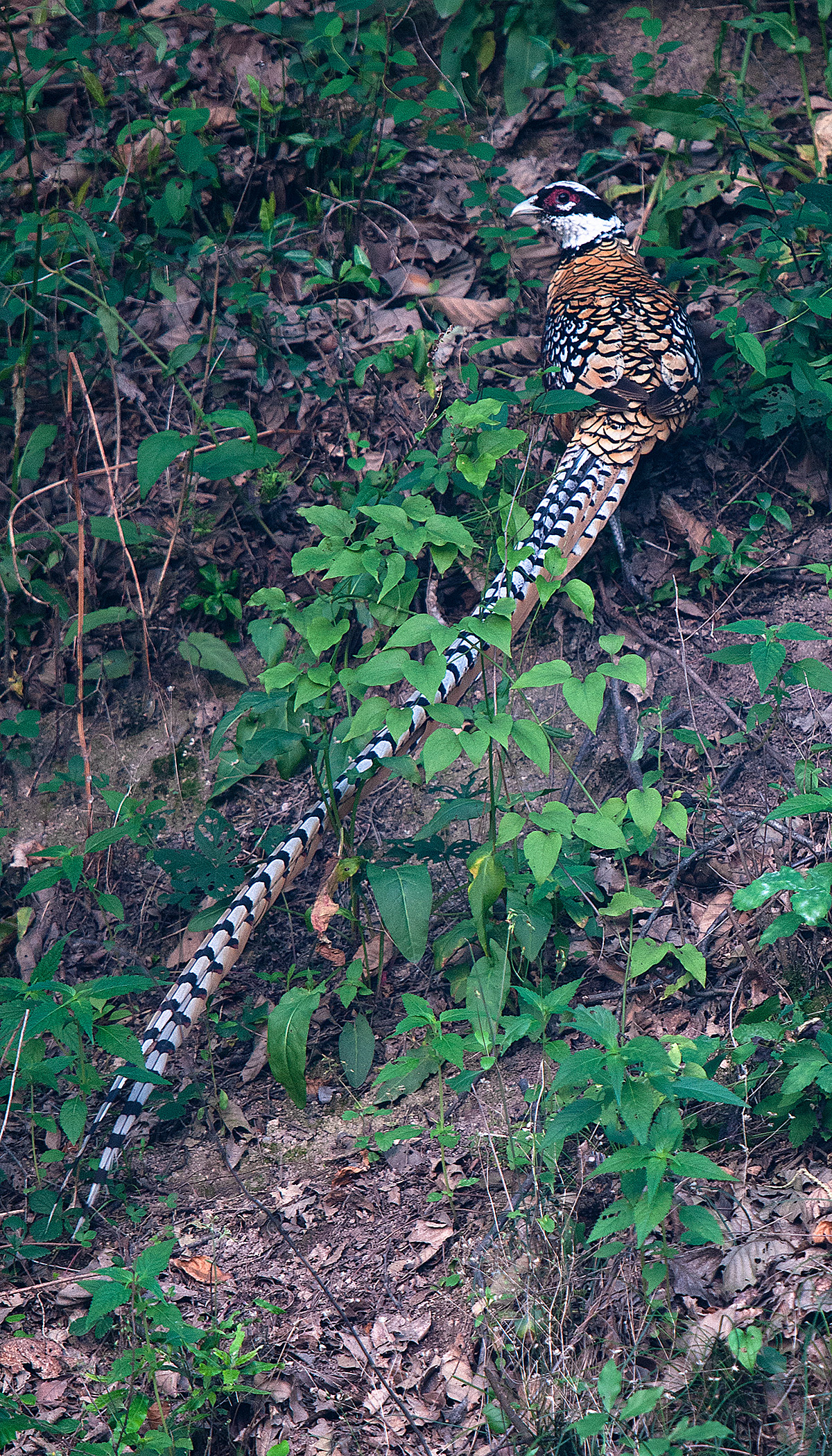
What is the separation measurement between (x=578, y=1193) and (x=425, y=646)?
2.82m

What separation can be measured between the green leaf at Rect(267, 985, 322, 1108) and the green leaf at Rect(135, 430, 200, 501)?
2.40 m

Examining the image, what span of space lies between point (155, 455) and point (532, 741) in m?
2.33

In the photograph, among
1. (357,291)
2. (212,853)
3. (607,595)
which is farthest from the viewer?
(357,291)

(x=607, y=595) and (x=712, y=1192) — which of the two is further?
(x=607, y=595)

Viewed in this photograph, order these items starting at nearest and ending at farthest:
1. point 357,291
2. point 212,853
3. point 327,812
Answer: point 327,812 < point 212,853 < point 357,291

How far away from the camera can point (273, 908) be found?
453cm

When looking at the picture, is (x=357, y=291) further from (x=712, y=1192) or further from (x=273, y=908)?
(x=712, y=1192)

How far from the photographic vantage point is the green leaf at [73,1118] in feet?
11.7

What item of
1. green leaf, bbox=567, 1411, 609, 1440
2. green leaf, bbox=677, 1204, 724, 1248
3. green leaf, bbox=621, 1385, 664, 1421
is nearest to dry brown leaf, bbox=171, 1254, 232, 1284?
green leaf, bbox=567, 1411, 609, 1440

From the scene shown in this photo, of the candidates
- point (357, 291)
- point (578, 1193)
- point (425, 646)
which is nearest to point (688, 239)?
point (357, 291)

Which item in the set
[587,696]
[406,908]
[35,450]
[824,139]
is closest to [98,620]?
[35,450]

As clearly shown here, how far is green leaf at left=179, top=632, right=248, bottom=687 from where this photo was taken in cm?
520

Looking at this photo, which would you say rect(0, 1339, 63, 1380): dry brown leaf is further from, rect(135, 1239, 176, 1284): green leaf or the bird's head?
the bird's head

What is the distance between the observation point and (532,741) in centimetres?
340
